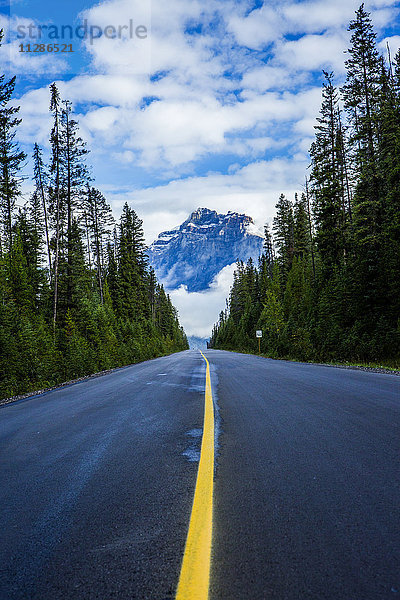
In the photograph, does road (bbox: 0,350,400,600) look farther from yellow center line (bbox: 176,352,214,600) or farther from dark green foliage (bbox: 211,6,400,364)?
dark green foliage (bbox: 211,6,400,364)

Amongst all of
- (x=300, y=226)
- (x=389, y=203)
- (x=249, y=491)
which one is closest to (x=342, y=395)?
(x=249, y=491)

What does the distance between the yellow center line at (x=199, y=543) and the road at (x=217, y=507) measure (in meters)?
0.04

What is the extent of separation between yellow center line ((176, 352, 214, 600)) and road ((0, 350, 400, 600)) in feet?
0.12

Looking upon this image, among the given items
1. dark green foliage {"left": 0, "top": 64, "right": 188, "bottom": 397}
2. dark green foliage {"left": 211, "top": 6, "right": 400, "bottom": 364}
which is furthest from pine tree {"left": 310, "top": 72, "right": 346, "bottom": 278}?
dark green foliage {"left": 0, "top": 64, "right": 188, "bottom": 397}

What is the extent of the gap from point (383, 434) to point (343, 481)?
5.04ft

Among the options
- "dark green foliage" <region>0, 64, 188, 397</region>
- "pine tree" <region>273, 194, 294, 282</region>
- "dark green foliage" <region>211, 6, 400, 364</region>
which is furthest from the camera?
"pine tree" <region>273, 194, 294, 282</region>

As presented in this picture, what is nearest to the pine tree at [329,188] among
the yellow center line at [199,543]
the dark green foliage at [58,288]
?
the dark green foliage at [58,288]

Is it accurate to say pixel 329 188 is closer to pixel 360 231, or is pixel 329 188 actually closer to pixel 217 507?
pixel 360 231

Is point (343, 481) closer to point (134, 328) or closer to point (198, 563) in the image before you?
point (198, 563)

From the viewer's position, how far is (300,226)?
51438 millimetres

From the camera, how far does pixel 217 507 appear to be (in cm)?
230

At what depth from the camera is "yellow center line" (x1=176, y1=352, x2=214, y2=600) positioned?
4.88 ft

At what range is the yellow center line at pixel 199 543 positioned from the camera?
1487 mm

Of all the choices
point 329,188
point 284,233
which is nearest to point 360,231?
point 329,188
